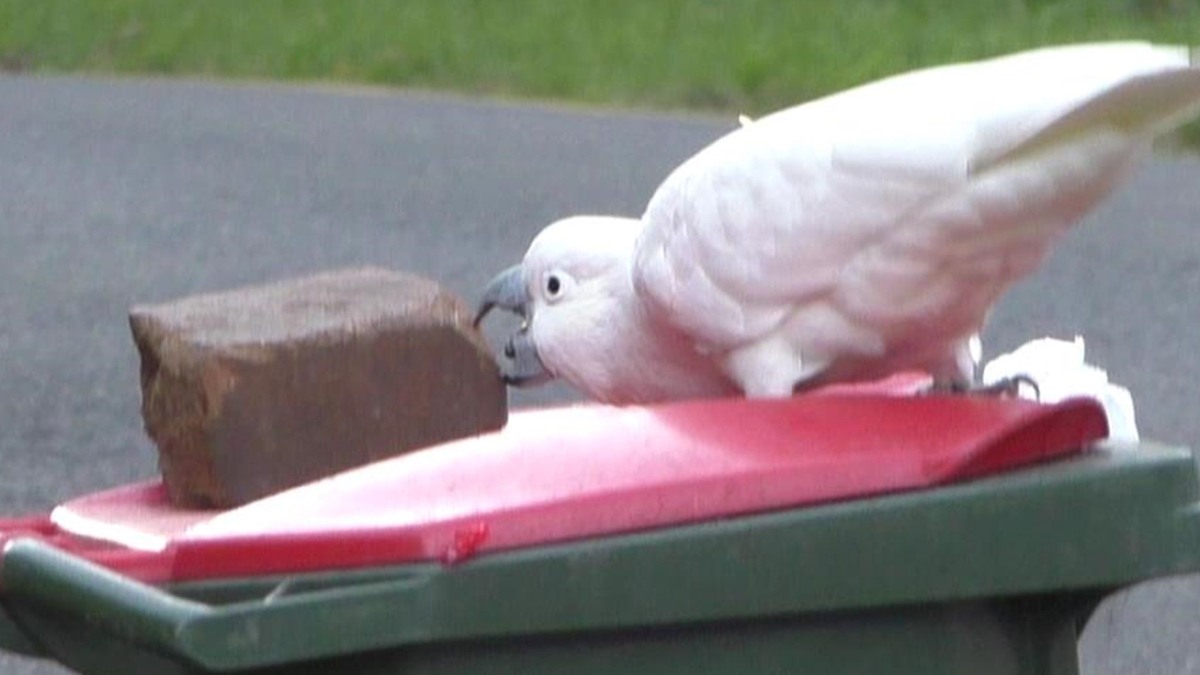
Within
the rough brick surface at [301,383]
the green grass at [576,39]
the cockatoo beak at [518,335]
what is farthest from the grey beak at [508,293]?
the green grass at [576,39]

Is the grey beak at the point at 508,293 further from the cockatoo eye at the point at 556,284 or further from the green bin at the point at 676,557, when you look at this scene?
the green bin at the point at 676,557

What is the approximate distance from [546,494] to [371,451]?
268 millimetres

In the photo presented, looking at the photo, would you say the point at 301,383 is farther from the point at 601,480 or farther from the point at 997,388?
the point at 997,388

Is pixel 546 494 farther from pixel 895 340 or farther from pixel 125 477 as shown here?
pixel 125 477

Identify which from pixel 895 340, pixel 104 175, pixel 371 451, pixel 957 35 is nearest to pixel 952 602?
pixel 895 340

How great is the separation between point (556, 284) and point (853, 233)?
1.03 ft

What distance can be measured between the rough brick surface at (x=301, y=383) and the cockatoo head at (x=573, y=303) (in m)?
0.09

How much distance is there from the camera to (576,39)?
1128 centimetres

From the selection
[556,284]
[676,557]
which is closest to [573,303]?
[556,284]

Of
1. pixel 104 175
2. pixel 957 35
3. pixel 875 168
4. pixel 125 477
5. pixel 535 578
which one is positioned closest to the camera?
pixel 535 578

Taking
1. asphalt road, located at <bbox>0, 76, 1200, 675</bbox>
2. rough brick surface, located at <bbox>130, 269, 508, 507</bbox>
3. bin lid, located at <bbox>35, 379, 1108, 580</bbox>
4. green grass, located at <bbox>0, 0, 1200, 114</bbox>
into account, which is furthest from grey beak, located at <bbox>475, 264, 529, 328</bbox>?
green grass, located at <bbox>0, 0, 1200, 114</bbox>

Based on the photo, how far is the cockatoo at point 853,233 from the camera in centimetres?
176

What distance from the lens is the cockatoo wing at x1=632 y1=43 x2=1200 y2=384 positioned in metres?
1.75

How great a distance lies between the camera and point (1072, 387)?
2.02 m
